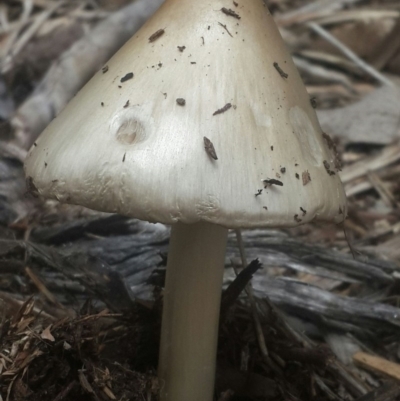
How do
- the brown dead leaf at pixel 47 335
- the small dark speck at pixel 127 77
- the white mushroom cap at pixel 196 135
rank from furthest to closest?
the brown dead leaf at pixel 47 335
the small dark speck at pixel 127 77
the white mushroom cap at pixel 196 135

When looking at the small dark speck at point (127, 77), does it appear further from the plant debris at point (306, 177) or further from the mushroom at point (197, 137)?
the plant debris at point (306, 177)

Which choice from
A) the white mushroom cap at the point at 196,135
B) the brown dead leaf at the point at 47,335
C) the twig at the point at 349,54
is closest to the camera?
the white mushroom cap at the point at 196,135

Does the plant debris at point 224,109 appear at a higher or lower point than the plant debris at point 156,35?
lower

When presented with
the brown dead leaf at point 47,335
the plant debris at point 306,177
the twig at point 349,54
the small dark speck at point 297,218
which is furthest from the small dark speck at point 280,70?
the twig at point 349,54

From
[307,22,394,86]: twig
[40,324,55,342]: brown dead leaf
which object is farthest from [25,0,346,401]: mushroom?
[307,22,394,86]: twig

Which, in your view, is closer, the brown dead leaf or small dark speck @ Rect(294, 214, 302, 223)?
small dark speck @ Rect(294, 214, 302, 223)

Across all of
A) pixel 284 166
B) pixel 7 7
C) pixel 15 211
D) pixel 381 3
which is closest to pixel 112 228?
pixel 15 211

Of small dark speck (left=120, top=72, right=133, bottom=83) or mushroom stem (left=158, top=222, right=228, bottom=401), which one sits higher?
small dark speck (left=120, top=72, right=133, bottom=83)

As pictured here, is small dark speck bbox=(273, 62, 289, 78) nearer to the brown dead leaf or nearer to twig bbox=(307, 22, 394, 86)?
the brown dead leaf

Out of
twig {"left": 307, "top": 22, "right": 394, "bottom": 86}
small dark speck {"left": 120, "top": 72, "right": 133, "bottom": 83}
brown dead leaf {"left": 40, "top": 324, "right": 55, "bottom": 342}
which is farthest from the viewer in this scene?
twig {"left": 307, "top": 22, "right": 394, "bottom": 86}
